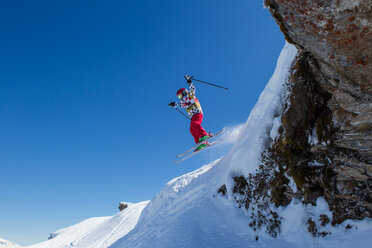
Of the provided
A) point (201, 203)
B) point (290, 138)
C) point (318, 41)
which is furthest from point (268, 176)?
point (318, 41)

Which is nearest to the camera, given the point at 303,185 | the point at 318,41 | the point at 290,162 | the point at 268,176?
the point at 318,41

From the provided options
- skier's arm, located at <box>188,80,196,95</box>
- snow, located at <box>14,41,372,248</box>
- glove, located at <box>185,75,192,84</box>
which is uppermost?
glove, located at <box>185,75,192,84</box>

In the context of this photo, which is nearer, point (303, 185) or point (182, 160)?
point (303, 185)

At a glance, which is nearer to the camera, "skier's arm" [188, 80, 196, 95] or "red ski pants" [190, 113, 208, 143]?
"red ski pants" [190, 113, 208, 143]

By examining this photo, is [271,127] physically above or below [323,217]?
above

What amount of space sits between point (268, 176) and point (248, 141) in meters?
2.32

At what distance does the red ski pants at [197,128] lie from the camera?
1262 centimetres

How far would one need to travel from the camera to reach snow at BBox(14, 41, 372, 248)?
7168 mm

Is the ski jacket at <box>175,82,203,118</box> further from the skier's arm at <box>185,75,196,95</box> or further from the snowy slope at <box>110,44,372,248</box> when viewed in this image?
the snowy slope at <box>110,44,372,248</box>

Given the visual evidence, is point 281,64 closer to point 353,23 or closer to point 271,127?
point 271,127

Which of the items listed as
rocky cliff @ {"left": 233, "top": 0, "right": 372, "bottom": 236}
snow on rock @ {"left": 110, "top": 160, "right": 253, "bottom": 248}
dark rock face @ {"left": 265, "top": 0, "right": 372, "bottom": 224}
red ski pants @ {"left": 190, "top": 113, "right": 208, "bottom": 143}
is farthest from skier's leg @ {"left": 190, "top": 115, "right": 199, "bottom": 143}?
dark rock face @ {"left": 265, "top": 0, "right": 372, "bottom": 224}

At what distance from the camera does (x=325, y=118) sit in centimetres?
730

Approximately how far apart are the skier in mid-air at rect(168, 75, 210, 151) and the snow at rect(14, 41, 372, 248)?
239cm

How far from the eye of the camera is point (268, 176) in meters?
9.58
